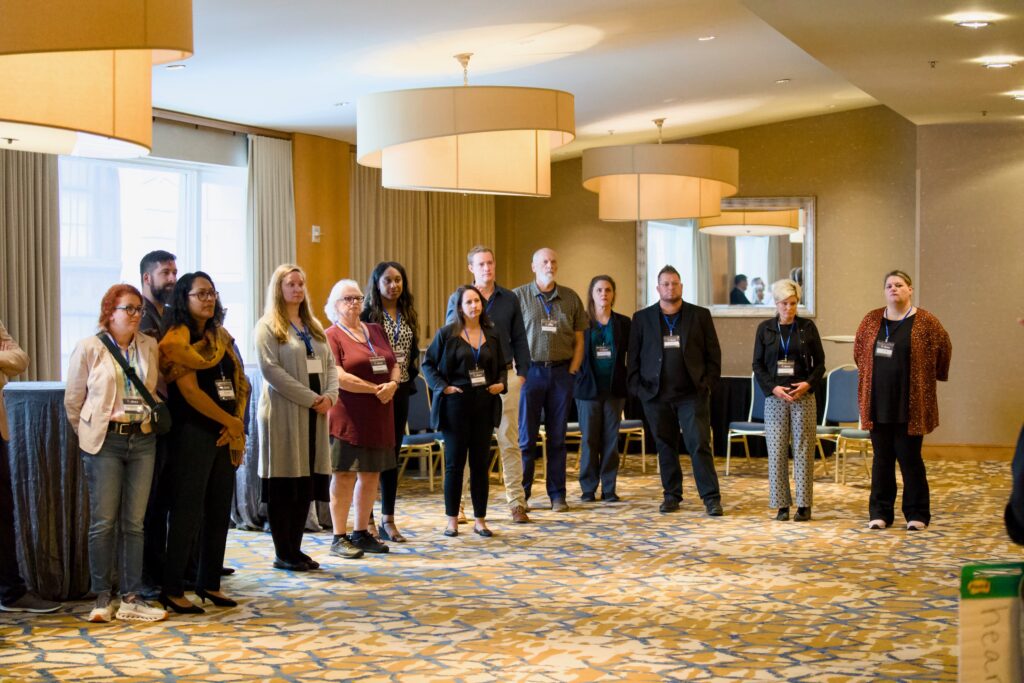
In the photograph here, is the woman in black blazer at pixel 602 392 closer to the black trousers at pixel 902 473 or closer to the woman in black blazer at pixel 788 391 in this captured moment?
the woman in black blazer at pixel 788 391

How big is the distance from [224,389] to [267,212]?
6.00 meters

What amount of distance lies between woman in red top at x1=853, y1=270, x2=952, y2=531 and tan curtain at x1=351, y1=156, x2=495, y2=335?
19.9 ft

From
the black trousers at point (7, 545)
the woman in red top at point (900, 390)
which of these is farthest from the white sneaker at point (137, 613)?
the woman in red top at point (900, 390)

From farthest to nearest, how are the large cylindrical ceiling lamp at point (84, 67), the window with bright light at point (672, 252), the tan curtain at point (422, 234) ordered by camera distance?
the window with bright light at point (672, 252)
the tan curtain at point (422, 234)
the large cylindrical ceiling lamp at point (84, 67)

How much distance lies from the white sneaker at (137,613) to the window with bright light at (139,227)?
407 centimetres

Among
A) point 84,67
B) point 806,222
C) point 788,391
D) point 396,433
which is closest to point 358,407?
point 396,433

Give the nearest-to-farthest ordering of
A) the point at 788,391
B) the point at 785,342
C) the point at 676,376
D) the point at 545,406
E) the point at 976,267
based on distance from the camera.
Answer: the point at 788,391 < the point at 785,342 < the point at 676,376 < the point at 545,406 < the point at 976,267

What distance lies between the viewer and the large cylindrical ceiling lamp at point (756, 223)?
13648 millimetres

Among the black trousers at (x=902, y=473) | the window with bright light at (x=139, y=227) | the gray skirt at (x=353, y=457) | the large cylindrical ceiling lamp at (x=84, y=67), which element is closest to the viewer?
the large cylindrical ceiling lamp at (x=84, y=67)

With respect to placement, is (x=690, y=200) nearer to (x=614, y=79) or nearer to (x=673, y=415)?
(x=614, y=79)

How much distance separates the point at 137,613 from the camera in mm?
4988

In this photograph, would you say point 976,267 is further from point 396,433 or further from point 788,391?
point 396,433

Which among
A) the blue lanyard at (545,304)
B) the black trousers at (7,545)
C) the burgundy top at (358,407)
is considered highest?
the blue lanyard at (545,304)

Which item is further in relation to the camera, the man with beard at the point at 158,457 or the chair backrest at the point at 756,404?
the chair backrest at the point at 756,404
